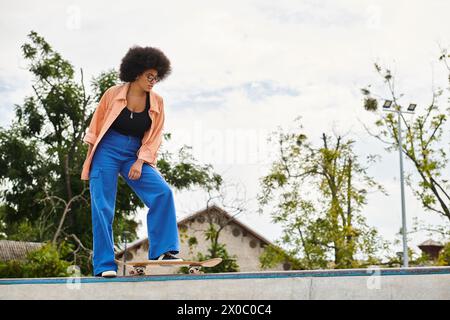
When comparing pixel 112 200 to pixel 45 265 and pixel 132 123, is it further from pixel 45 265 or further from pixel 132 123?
pixel 45 265

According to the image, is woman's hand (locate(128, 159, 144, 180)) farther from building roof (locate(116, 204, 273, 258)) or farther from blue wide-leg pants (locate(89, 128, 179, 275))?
building roof (locate(116, 204, 273, 258))

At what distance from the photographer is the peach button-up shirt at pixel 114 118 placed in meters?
5.97

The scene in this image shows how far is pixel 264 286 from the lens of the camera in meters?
4.28

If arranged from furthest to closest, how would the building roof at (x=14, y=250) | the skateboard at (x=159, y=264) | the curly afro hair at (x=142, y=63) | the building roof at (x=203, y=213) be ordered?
the building roof at (x=14, y=250)
the building roof at (x=203, y=213)
the curly afro hair at (x=142, y=63)
the skateboard at (x=159, y=264)

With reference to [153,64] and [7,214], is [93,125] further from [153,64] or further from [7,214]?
[7,214]

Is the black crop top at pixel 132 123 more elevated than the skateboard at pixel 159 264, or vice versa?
the black crop top at pixel 132 123

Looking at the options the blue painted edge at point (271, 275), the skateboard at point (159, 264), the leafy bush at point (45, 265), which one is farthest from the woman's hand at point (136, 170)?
the leafy bush at point (45, 265)

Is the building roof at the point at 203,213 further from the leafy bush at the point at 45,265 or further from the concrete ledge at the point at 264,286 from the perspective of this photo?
the concrete ledge at the point at 264,286

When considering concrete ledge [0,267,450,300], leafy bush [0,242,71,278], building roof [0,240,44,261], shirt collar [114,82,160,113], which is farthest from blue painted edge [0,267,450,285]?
building roof [0,240,44,261]

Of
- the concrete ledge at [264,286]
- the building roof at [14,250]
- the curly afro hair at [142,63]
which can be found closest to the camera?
the concrete ledge at [264,286]

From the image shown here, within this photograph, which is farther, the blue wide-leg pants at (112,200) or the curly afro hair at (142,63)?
the curly afro hair at (142,63)

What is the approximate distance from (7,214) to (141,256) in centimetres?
945

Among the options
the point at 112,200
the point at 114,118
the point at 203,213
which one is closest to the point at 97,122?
the point at 114,118

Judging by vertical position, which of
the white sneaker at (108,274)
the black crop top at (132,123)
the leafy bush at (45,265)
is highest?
the black crop top at (132,123)
